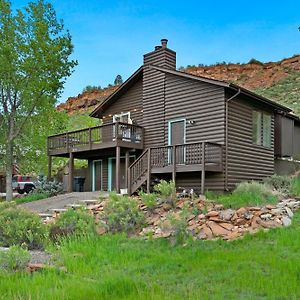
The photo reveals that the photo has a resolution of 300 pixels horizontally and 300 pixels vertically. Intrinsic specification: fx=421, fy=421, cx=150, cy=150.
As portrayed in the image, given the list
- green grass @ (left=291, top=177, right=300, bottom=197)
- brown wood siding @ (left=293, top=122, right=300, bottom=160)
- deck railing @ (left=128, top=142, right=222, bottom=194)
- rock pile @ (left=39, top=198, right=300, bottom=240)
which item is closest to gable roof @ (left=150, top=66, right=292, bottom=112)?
deck railing @ (left=128, top=142, right=222, bottom=194)

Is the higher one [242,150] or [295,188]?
[242,150]

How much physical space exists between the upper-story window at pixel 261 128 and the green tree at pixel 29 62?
33.2 feet

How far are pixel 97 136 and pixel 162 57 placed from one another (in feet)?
15.5

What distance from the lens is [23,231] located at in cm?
979

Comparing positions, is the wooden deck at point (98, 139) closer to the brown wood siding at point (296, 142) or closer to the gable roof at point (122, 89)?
the gable roof at point (122, 89)

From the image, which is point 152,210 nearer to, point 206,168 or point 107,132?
point 206,168

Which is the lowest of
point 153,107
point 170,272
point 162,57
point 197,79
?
point 170,272

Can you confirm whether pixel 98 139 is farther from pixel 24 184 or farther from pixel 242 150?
pixel 24 184

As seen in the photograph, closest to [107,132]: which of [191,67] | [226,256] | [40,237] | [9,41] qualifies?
[9,41]

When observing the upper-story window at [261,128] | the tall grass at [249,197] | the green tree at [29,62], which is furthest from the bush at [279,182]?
the green tree at [29,62]

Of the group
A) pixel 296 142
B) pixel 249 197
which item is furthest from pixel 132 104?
pixel 249 197

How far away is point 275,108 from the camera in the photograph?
1886 centimetres

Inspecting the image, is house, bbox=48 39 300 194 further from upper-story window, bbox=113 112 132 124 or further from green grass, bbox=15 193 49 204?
green grass, bbox=15 193 49 204

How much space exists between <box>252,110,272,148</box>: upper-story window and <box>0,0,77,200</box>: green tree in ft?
33.2
